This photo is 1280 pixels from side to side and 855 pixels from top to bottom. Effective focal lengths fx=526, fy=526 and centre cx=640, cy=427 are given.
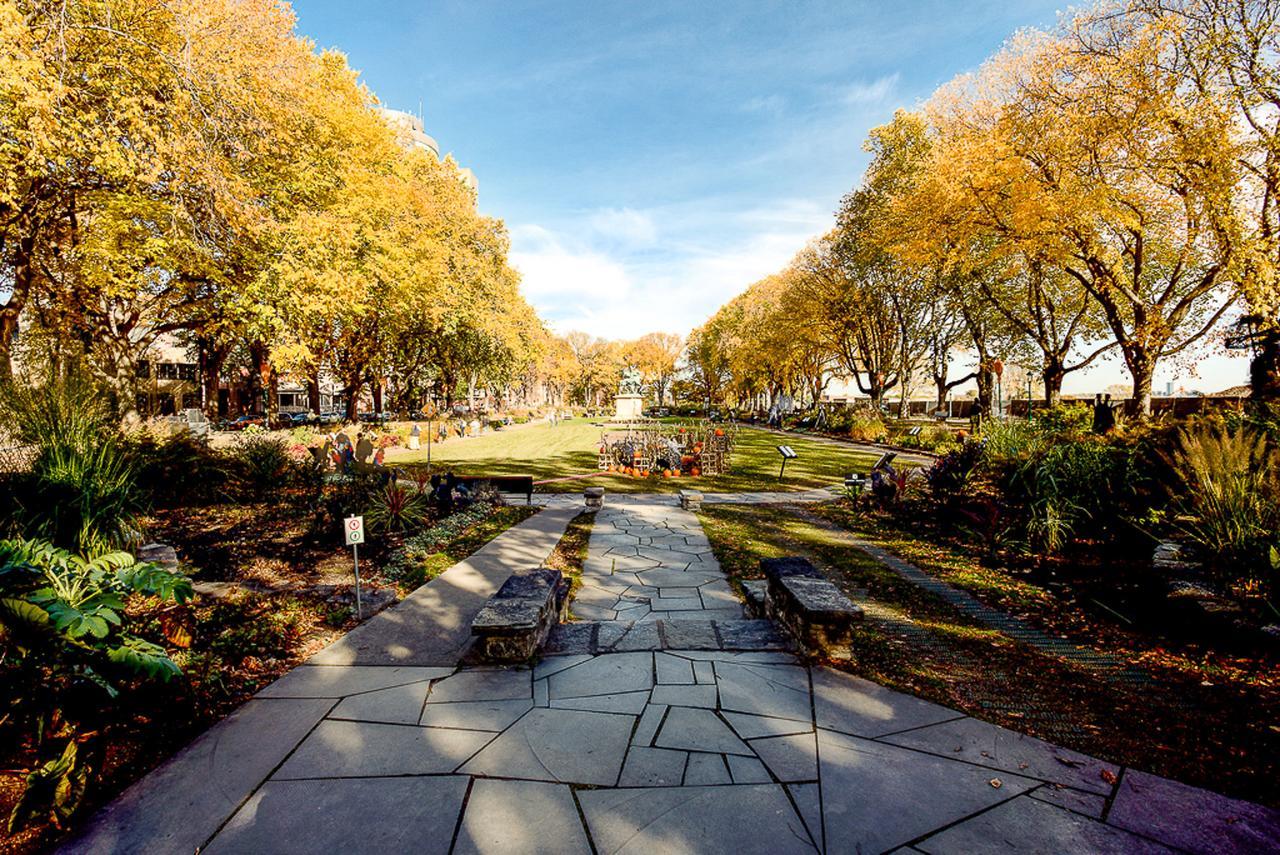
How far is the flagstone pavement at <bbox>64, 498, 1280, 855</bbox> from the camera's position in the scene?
7.60 feet

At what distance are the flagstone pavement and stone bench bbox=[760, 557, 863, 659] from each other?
8.5 inches

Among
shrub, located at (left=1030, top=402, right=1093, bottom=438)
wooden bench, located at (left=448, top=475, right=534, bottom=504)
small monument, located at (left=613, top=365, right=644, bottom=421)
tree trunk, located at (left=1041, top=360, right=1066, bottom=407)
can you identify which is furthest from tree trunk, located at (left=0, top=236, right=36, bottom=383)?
tree trunk, located at (left=1041, top=360, right=1066, bottom=407)

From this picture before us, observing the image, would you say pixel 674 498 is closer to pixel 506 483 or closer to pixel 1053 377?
pixel 506 483

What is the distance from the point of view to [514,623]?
153 inches

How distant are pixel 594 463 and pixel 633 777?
607 inches

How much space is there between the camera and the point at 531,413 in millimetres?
52312

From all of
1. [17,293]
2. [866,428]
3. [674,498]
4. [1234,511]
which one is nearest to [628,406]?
[866,428]

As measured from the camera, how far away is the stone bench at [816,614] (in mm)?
3896

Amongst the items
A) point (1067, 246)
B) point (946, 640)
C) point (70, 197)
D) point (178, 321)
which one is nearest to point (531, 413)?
point (178, 321)

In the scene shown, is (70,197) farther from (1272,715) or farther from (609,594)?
(1272,715)

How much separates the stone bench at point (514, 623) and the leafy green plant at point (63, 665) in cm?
179

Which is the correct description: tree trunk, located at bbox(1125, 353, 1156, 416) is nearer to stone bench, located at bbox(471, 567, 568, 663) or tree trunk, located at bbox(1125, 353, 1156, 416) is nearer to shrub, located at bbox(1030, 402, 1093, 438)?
shrub, located at bbox(1030, 402, 1093, 438)

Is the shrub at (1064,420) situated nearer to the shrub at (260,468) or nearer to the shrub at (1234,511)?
the shrub at (1234,511)

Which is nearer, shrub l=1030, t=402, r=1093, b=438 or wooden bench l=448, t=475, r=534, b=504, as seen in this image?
wooden bench l=448, t=475, r=534, b=504
